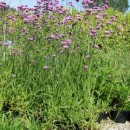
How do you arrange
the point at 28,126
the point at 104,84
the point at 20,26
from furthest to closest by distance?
the point at 20,26
the point at 104,84
the point at 28,126

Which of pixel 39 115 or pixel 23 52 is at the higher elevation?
pixel 23 52

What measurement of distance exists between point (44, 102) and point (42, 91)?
190 mm

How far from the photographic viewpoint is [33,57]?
18.3 ft

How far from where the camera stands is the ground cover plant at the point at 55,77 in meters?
5.05

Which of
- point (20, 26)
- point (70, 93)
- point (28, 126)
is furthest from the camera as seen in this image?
point (20, 26)

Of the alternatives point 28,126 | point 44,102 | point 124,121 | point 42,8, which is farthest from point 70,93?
point 42,8

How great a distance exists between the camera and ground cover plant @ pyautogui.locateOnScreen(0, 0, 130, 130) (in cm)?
505

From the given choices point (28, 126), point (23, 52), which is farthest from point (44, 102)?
point (23, 52)

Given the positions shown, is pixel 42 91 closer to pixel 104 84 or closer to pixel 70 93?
pixel 70 93

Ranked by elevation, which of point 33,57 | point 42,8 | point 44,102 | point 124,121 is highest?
point 42,8

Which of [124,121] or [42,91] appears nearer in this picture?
[42,91]

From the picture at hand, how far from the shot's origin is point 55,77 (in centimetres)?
529

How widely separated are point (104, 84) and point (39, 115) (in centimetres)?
103

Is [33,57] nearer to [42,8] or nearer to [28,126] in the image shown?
[42,8]
